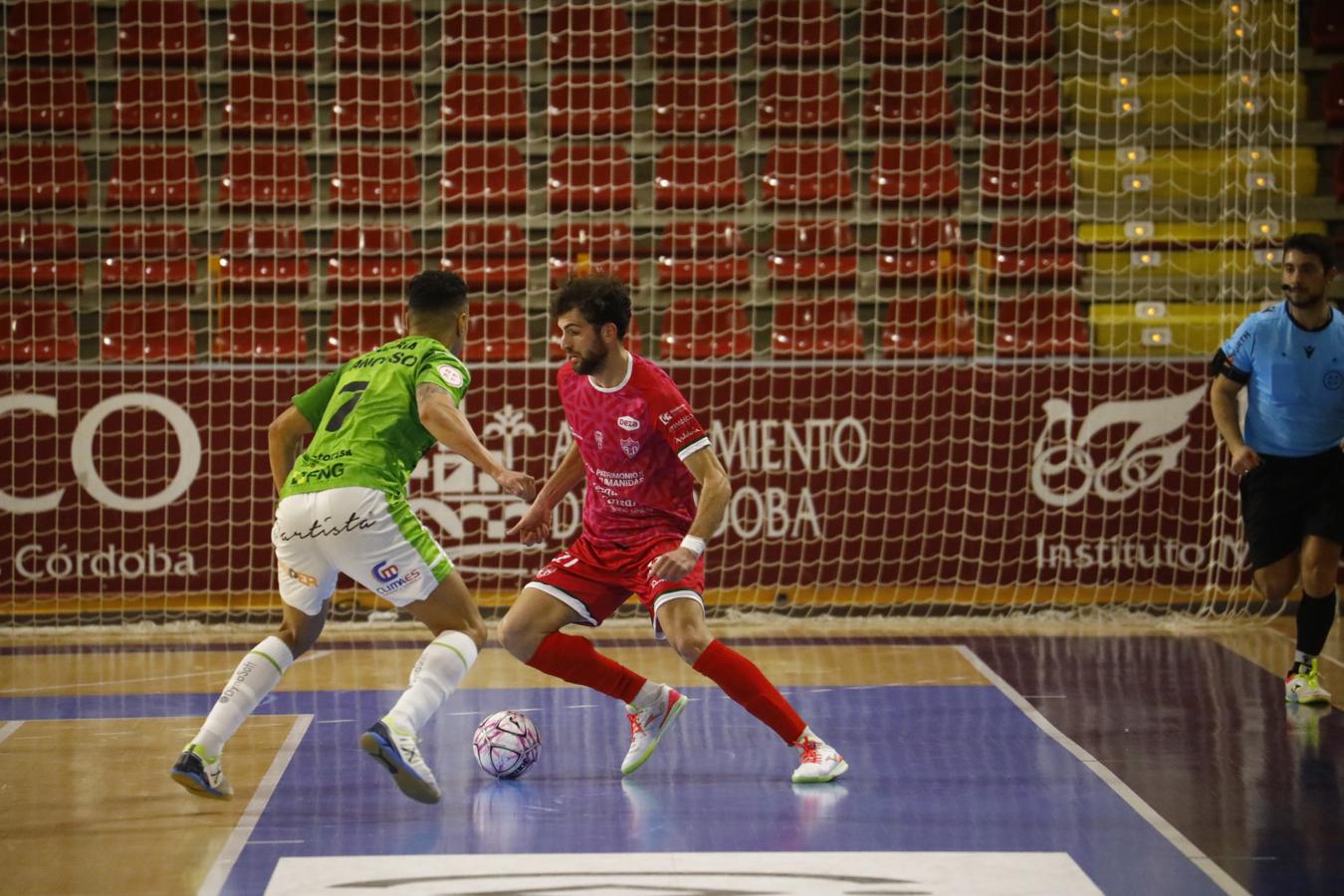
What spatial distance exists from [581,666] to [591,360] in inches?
46.4

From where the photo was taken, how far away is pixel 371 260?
12062mm

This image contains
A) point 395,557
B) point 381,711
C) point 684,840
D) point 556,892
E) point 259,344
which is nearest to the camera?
point 556,892

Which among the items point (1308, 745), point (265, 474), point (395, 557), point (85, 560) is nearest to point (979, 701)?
point (1308, 745)

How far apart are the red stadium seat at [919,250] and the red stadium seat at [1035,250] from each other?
317 millimetres

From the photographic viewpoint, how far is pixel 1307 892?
4215mm

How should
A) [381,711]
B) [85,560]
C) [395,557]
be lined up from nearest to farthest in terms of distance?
[395,557] < [381,711] < [85,560]

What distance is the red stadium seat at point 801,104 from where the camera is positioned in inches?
493

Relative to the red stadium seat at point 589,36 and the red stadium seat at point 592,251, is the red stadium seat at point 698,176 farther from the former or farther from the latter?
the red stadium seat at point 589,36

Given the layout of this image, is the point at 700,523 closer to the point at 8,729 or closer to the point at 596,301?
the point at 596,301

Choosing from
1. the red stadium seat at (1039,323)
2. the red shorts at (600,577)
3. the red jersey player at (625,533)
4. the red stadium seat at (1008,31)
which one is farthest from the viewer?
the red stadium seat at (1008,31)

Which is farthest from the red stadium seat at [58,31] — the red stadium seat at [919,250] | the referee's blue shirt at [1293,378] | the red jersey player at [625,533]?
the referee's blue shirt at [1293,378]

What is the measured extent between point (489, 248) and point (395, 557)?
714 centimetres

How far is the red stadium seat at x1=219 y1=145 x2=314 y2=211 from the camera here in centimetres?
1195

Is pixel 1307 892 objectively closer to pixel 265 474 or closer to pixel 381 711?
pixel 381 711
